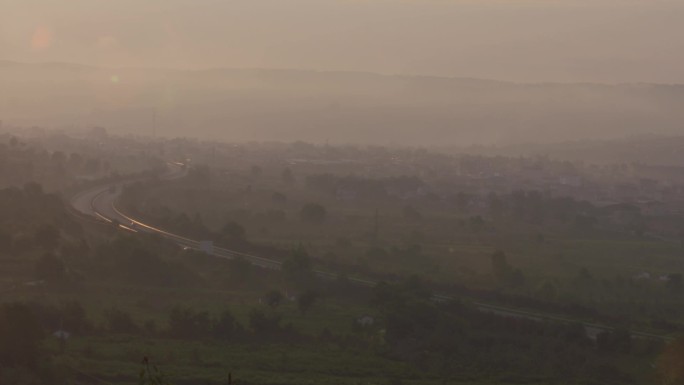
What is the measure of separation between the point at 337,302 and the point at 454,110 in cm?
8811

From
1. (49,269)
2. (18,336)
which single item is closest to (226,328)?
(18,336)

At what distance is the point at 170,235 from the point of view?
71.0 feet

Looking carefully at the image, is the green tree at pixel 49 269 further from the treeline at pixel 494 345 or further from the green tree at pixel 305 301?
the treeline at pixel 494 345

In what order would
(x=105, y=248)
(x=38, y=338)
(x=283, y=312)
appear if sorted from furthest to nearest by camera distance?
(x=105, y=248)
(x=283, y=312)
(x=38, y=338)

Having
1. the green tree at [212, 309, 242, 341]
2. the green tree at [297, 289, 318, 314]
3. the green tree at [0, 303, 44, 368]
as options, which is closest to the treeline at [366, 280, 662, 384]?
the green tree at [297, 289, 318, 314]

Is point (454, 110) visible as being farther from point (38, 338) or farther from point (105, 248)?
point (38, 338)

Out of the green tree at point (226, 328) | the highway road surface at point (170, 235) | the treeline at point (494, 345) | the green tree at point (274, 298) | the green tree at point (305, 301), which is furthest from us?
the highway road surface at point (170, 235)

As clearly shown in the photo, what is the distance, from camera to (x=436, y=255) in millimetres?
21109

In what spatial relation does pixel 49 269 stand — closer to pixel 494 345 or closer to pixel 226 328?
pixel 226 328

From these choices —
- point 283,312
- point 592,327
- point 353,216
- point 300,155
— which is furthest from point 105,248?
point 300,155

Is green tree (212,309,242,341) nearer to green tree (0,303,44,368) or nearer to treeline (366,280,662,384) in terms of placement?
treeline (366,280,662,384)

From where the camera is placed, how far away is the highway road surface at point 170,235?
50.7 ft

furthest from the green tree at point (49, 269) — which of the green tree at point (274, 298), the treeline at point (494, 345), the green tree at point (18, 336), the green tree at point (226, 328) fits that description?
the treeline at point (494, 345)

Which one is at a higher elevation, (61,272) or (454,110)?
(454,110)
